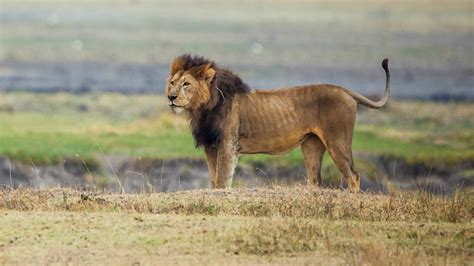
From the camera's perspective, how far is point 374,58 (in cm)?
5400

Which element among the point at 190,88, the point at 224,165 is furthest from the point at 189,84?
the point at 224,165

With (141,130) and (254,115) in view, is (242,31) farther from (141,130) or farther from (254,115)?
(254,115)

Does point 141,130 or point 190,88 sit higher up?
point 190,88

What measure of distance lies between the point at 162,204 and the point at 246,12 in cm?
6875

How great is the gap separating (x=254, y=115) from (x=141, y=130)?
40.4 feet

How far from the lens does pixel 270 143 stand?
1641cm

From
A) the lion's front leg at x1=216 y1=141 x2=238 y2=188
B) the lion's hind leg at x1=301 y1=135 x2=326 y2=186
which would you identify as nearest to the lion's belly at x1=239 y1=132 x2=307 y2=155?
the lion's hind leg at x1=301 y1=135 x2=326 y2=186

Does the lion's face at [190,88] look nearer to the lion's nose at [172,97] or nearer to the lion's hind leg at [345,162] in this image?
the lion's nose at [172,97]

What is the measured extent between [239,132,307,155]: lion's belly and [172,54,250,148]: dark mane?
32 centimetres

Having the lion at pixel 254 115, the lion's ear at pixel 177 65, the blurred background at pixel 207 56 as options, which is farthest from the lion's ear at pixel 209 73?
the blurred background at pixel 207 56

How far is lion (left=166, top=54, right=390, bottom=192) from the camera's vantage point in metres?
16.2

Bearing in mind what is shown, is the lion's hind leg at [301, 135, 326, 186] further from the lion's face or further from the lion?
the lion's face

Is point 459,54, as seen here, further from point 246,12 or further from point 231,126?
point 231,126

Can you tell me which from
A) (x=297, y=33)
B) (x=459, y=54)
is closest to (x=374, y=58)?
(x=459, y=54)
